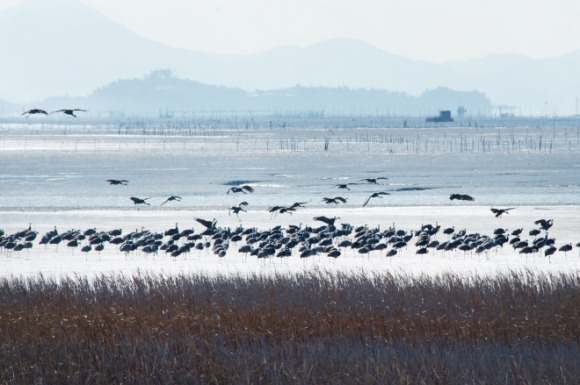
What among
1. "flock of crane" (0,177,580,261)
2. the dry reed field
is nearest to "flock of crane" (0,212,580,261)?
"flock of crane" (0,177,580,261)

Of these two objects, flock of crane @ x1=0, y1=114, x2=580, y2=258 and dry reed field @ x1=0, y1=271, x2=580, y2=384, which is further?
flock of crane @ x1=0, y1=114, x2=580, y2=258

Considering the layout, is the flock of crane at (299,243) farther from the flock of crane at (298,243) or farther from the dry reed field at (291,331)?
the dry reed field at (291,331)

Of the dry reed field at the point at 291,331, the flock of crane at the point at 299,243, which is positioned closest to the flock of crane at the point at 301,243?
the flock of crane at the point at 299,243

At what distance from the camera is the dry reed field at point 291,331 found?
43.0ft

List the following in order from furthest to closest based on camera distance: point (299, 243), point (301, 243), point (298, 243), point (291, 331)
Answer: point (299, 243), point (298, 243), point (301, 243), point (291, 331)

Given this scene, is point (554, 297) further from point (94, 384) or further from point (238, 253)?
point (238, 253)

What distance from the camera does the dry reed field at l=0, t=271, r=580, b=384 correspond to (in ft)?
43.0

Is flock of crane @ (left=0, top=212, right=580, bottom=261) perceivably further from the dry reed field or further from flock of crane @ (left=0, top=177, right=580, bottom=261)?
the dry reed field

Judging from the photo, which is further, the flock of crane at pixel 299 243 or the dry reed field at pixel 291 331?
the flock of crane at pixel 299 243

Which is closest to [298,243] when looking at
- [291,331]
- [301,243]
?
[301,243]

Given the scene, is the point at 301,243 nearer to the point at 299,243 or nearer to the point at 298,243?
the point at 298,243

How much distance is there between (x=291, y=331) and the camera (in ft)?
50.2

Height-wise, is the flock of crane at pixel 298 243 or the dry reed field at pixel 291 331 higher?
the dry reed field at pixel 291 331

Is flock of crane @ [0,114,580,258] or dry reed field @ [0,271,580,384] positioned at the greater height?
dry reed field @ [0,271,580,384]
